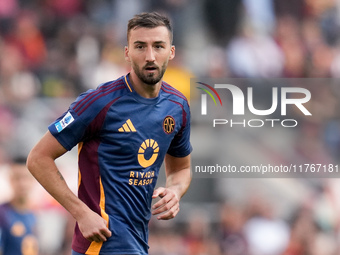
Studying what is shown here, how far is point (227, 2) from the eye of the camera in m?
12.8

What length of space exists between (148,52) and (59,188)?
1028 mm

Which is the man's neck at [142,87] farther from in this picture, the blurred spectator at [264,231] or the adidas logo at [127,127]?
the blurred spectator at [264,231]

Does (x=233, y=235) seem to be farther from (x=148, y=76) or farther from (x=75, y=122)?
(x=75, y=122)

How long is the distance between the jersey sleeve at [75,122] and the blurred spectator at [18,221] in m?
3.04

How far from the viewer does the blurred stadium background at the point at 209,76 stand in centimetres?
1051

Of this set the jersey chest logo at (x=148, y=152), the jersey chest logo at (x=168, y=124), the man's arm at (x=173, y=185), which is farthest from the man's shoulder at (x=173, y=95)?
the man's arm at (x=173, y=185)

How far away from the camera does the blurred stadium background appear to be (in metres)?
10.5

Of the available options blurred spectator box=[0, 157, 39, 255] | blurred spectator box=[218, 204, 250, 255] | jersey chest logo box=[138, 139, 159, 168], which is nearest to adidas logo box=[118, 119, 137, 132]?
jersey chest logo box=[138, 139, 159, 168]

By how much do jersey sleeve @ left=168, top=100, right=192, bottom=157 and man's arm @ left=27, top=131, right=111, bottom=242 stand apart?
91 cm

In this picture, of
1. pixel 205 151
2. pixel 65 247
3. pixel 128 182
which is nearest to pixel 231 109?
pixel 205 151

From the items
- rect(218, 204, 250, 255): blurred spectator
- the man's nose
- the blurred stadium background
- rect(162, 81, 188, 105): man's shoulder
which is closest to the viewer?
the man's nose

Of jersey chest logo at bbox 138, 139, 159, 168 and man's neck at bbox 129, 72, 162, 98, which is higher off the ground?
man's neck at bbox 129, 72, 162, 98

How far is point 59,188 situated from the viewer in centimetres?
449

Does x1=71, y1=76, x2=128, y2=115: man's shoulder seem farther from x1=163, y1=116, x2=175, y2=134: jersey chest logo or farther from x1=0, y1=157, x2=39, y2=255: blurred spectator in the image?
x1=0, y1=157, x2=39, y2=255: blurred spectator
